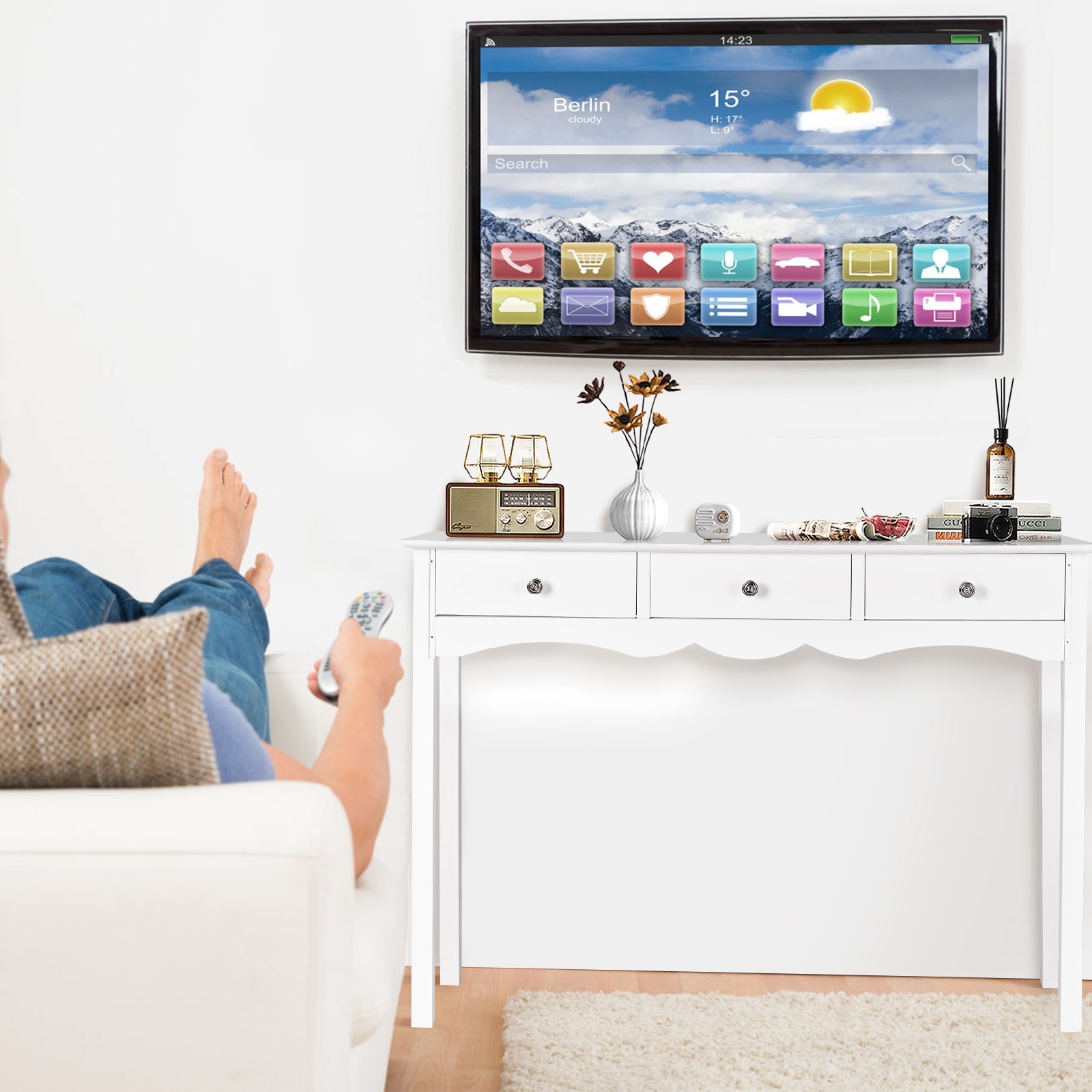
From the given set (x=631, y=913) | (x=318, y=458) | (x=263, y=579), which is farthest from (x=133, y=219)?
(x=631, y=913)

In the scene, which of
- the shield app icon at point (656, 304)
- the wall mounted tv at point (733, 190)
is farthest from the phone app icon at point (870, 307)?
the shield app icon at point (656, 304)

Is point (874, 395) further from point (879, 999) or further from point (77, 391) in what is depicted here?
point (77, 391)

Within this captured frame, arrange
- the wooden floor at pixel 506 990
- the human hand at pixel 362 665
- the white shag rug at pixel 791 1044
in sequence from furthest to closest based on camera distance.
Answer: the wooden floor at pixel 506 990, the white shag rug at pixel 791 1044, the human hand at pixel 362 665

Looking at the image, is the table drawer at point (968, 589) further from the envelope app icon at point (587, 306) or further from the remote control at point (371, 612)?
the remote control at point (371, 612)

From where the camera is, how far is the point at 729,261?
230cm

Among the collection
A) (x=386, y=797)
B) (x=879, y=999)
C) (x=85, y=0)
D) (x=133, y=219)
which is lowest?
(x=879, y=999)

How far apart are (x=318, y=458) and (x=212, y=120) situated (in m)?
0.79

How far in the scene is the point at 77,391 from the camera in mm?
2406

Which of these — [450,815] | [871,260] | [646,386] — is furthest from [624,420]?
[450,815]

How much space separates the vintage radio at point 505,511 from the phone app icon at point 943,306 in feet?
2.95

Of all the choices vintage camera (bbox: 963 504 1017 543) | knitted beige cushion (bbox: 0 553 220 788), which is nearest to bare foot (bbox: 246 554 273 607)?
knitted beige cushion (bbox: 0 553 220 788)

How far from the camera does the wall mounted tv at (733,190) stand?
2262 millimetres

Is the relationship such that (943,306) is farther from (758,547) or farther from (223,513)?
(223,513)

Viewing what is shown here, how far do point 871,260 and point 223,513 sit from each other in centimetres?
146
